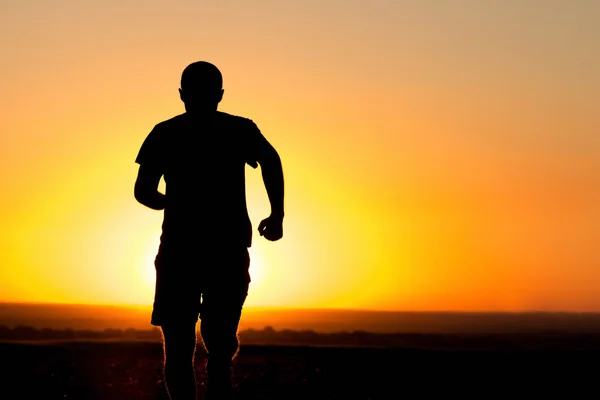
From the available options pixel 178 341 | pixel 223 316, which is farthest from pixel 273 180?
pixel 178 341

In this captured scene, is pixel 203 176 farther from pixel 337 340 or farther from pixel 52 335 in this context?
pixel 52 335

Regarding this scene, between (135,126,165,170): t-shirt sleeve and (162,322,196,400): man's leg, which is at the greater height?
(135,126,165,170): t-shirt sleeve

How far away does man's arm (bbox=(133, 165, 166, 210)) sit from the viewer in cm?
783

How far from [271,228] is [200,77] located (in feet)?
3.64

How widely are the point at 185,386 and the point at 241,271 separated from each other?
33.1 inches

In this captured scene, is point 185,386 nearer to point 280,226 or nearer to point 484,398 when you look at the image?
point 280,226

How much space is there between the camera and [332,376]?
15195 mm

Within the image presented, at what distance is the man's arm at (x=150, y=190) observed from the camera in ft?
25.7

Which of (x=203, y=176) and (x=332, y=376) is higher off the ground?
(x=203, y=176)

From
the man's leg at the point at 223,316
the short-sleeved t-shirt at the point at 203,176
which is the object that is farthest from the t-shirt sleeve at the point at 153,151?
the man's leg at the point at 223,316

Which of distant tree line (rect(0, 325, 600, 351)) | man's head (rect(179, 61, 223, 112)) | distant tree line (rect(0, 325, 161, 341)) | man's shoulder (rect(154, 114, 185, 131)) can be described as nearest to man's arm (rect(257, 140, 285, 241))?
man's head (rect(179, 61, 223, 112))

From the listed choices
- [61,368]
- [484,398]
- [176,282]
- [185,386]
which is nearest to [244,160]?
[176,282]

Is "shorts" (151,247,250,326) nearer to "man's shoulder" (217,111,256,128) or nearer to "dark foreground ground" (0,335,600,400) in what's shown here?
"man's shoulder" (217,111,256,128)

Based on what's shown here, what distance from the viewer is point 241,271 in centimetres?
782
